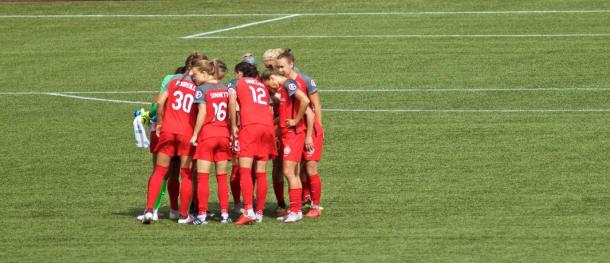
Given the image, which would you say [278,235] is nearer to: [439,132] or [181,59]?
[439,132]

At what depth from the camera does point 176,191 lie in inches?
610

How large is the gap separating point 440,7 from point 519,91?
10.8 metres

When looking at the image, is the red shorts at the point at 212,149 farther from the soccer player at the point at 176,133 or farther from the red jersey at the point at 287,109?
the red jersey at the point at 287,109

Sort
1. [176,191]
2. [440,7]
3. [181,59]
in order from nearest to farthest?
[176,191]
[181,59]
[440,7]

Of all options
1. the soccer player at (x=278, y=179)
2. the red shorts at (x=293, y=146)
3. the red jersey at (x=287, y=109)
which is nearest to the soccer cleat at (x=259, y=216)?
the soccer player at (x=278, y=179)

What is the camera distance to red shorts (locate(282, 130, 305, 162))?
1505 cm

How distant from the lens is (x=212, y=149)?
48.3 ft

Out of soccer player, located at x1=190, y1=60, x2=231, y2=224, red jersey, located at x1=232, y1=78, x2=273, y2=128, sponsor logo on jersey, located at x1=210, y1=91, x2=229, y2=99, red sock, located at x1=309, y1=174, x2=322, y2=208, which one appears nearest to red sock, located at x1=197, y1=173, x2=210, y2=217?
soccer player, located at x1=190, y1=60, x2=231, y2=224

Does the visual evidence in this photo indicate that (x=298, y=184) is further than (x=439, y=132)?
No

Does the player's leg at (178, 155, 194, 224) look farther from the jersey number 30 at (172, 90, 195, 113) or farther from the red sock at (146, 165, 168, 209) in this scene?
the jersey number 30 at (172, 90, 195, 113)

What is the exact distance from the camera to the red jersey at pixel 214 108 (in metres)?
14.7

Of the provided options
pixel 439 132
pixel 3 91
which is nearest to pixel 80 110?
pixel 3 91

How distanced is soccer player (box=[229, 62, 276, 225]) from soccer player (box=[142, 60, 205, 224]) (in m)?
0.50

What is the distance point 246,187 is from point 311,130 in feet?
3.24
